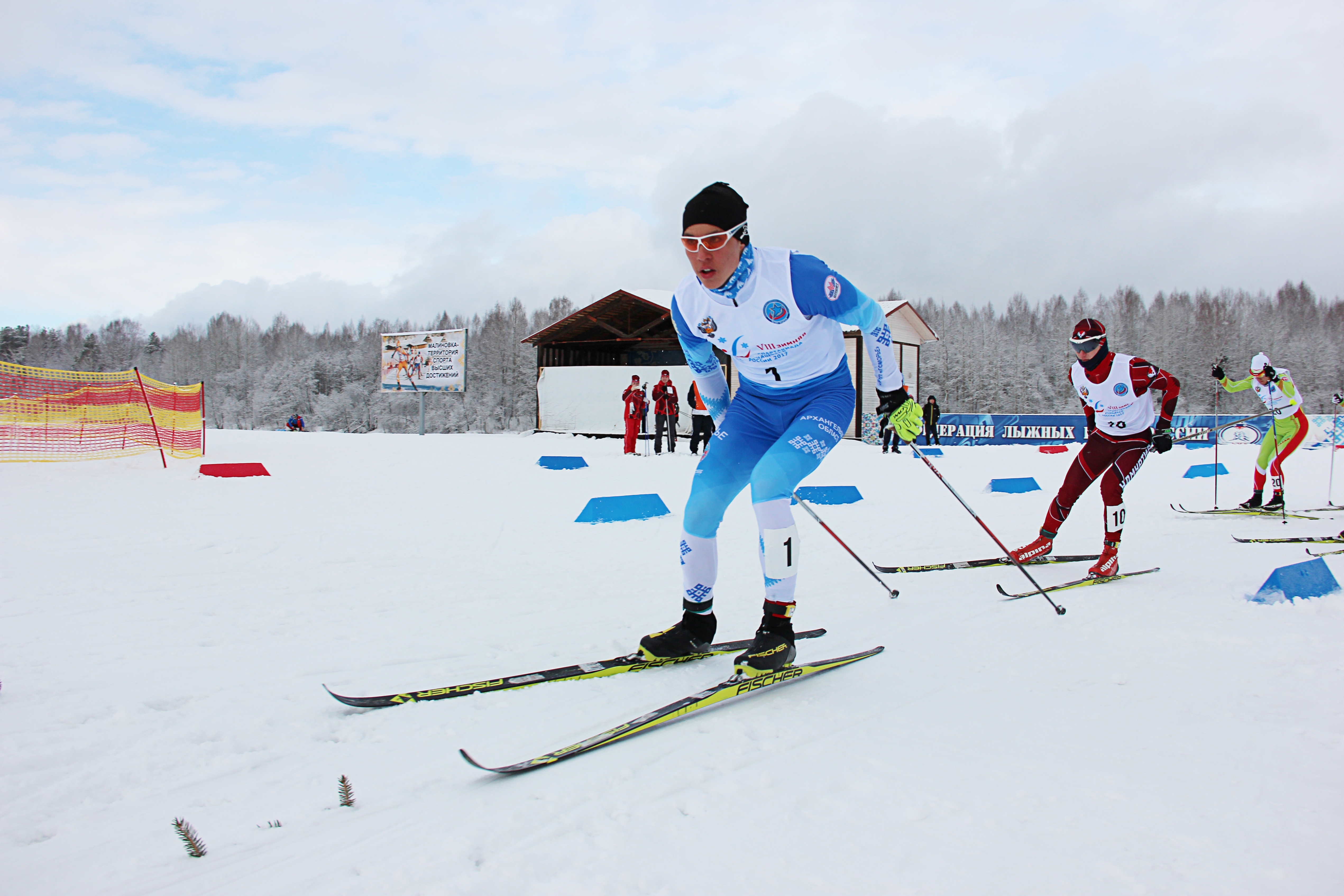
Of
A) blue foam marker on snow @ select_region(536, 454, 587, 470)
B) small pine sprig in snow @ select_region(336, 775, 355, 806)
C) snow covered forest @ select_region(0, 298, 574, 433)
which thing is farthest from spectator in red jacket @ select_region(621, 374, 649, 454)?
snow covered forest @ select_region(0, 298, 574, 433)

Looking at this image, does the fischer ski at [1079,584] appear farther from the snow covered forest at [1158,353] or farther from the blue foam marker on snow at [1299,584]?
the snow covered forest at [1158,353]

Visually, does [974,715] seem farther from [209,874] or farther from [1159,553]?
[1159,553]

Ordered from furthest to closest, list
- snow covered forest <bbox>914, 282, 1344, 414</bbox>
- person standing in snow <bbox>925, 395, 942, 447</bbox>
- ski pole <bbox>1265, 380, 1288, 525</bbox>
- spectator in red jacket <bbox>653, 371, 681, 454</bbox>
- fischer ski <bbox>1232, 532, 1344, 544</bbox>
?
snow covered forest <bbox>914, 282, 1344, 414</bbox>
person standing in snow <bbox>925, 395, 942, 447</bbox>
spectator in red jacket <bbox>653, 371, 681, 454</bbox>
ski pole <bbox>1265, 380, 1288, 525</bbox>
fischer ski <bbox>1232, 532, 1344, 544</bbox>

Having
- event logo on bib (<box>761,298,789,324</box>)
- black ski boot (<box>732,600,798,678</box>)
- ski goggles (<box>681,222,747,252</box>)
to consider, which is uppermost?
ski goggles (<box>681,222,747,252</box>)

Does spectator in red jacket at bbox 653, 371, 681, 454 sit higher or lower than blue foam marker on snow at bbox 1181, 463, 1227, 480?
higher

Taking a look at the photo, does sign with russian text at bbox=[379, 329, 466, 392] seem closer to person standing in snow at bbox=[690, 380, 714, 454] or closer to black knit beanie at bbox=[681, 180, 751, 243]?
person standing in snow at bbox=[690, 380, 714, 454]

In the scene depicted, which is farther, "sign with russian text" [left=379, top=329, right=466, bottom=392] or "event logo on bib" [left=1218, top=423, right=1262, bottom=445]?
"sign with russian text" [left=379, top=329, right=466, bottom=392]

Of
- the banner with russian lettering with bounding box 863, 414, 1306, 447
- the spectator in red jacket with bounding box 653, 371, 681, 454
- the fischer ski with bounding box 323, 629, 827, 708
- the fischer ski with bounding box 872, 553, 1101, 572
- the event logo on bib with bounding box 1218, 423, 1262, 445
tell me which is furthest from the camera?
the banner with russian lettering with bounding box 863, 414, 1306, 447

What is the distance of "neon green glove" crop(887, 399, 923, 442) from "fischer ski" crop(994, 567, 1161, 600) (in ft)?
4.13

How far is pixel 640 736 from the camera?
2.25m

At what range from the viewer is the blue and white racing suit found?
292cm

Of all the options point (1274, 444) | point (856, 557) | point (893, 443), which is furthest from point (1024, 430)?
point (856, 557)

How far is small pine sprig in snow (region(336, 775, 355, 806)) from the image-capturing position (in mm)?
1826

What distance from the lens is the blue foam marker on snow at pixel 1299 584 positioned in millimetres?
3770
